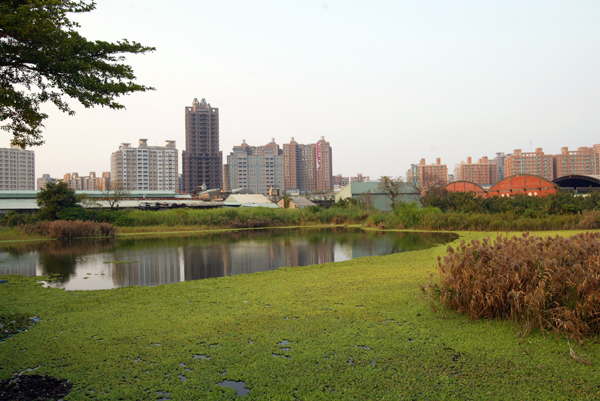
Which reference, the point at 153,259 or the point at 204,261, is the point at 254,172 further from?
the point at 204,261

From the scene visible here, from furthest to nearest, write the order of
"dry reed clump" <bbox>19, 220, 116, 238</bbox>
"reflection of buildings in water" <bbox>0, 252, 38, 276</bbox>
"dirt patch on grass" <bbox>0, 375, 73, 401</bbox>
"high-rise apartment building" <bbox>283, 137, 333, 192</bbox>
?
"high-rise apartment building" <bbox>283, 137, 333, 192</bbox> → "dry reed clump" <bbox>19, 220, 116, 238</bbox> → "reflection of buildings in water" <bbox>0, 252, 38, 276</bbox> → "dirt patch on grass" <bbox>0, 375, 73, 401</bbox>

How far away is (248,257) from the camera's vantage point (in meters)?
14.6

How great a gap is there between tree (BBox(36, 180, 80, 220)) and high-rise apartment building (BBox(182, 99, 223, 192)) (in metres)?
90.1

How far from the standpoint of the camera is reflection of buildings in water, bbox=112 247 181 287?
33.9ft

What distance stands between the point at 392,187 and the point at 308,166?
4885 inches

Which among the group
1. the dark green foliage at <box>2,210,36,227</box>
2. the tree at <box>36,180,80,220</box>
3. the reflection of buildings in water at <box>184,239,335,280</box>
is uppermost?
the tree at <box>36,180,80,220</box>

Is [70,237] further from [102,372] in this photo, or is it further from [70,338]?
[102,372]

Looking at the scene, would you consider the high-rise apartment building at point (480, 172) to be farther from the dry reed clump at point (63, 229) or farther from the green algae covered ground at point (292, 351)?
the green algae covered ground at point (292, 351)

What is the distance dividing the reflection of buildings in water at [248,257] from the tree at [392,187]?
22087 millimetres

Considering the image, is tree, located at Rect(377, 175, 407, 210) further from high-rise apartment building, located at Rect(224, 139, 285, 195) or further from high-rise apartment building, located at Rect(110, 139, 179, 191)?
high-rise apartment building, located at Rect(224, 139, 285, 195)

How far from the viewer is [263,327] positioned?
18.3 feet

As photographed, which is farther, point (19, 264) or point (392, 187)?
point (392, 187)

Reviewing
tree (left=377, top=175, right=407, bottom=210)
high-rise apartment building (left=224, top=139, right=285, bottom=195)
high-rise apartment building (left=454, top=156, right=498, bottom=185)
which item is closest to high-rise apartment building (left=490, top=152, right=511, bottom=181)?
high-rise apartment building (left=454, top=156, right=498, bottom=185)

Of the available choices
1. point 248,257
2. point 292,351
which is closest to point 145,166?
point 248,257
